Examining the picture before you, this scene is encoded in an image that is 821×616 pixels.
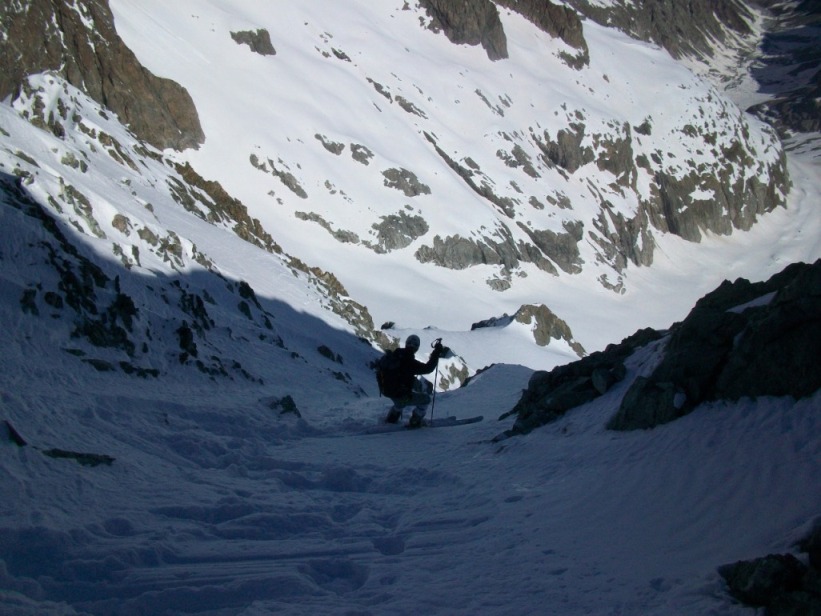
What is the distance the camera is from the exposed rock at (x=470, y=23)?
257ft

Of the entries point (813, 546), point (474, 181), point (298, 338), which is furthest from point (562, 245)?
point (813, 546)

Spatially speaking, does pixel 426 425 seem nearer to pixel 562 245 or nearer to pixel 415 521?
pixel 415 521

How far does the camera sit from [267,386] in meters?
12.5

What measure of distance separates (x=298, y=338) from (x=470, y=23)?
68731 millimetres

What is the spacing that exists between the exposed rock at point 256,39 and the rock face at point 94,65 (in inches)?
574

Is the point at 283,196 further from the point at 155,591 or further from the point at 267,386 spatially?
the point at 155,591

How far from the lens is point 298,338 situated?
63.2 ft

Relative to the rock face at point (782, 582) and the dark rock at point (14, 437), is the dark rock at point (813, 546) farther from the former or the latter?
the dark rock at point (14, 437)

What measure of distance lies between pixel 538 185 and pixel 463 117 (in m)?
10.0

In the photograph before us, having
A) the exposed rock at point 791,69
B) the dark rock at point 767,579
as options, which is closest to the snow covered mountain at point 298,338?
the dark rock at point 767,579

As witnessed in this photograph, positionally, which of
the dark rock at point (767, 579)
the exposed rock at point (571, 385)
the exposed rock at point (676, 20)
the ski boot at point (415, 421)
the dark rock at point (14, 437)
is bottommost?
the dark rock at point (14, 437)

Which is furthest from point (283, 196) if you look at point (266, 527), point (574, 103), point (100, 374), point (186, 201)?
point (574, 103)

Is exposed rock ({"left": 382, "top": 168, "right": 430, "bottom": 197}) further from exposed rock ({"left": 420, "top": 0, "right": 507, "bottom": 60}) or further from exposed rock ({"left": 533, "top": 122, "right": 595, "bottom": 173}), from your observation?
exposed rock ({"left": 420, "top": 0, "right": 507, "bottom": 60})

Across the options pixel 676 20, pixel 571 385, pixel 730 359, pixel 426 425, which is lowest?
pixel 426 425
